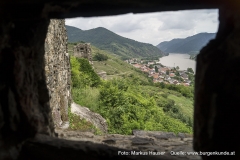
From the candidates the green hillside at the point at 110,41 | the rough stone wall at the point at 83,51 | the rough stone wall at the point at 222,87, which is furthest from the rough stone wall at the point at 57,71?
the green hillside at the point at 110,41

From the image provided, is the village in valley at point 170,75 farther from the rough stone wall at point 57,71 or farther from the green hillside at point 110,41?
the rough stone wall at point 57,71

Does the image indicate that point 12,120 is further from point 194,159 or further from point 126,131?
point 126,131

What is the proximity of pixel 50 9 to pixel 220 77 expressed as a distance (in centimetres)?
119

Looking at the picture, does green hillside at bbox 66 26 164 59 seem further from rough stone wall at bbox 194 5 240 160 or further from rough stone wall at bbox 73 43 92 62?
rough stone wall at bbox 194 5 240 160

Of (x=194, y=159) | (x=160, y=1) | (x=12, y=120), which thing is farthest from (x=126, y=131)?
(x=160, y=1)

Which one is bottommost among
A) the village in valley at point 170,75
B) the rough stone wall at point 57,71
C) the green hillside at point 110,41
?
the village in valley at point 170,75

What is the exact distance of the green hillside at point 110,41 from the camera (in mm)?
108588

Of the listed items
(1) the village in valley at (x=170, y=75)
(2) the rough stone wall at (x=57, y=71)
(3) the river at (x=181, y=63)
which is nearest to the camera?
(2) the rough stone wall at (x=57, y=71)

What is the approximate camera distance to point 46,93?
2258 mm

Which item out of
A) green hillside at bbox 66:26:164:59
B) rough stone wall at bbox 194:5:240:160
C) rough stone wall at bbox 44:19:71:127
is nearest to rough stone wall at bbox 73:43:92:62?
rough stone wall at bbox 44:19:71:127

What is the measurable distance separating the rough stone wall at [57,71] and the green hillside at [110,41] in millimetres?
98784

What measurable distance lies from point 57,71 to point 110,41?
110090 mm

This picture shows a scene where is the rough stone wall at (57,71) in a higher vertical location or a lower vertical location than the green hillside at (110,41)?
lower

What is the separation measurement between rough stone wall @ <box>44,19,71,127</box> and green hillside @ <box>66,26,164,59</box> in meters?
98.8
